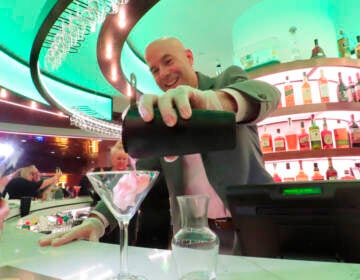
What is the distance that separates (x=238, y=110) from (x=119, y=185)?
32cm

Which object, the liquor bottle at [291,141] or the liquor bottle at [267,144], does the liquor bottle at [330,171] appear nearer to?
the liquor bottle at [291,141]

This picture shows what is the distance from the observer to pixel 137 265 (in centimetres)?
65

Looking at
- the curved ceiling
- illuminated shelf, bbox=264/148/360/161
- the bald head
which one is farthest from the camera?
the curved ceiling

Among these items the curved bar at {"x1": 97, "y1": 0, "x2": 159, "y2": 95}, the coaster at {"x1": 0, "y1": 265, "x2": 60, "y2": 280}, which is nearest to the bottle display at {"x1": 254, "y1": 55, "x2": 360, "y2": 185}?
the curved bar at {"x1": 97, "y1": 0, "x2": 159, "y2": 95}

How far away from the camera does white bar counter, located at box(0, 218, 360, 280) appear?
21.1 inches

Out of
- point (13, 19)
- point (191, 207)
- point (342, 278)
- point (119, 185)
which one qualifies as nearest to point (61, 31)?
point (13, 19)

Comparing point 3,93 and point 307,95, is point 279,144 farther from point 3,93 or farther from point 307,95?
point 3,93

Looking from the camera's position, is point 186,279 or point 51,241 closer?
point 186,279

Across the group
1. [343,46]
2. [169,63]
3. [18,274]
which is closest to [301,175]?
[343,46]

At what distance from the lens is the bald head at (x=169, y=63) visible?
1.16m

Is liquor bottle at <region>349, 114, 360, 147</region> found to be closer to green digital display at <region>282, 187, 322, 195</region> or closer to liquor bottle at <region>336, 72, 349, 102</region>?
liquor bottle at <region>336, 72, 349, 102</region>

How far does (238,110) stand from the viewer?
0.61 metres

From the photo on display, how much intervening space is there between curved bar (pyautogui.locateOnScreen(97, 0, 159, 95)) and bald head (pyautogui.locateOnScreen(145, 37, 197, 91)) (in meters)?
1.23

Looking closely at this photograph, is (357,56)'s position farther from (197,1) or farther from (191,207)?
(191,207)
